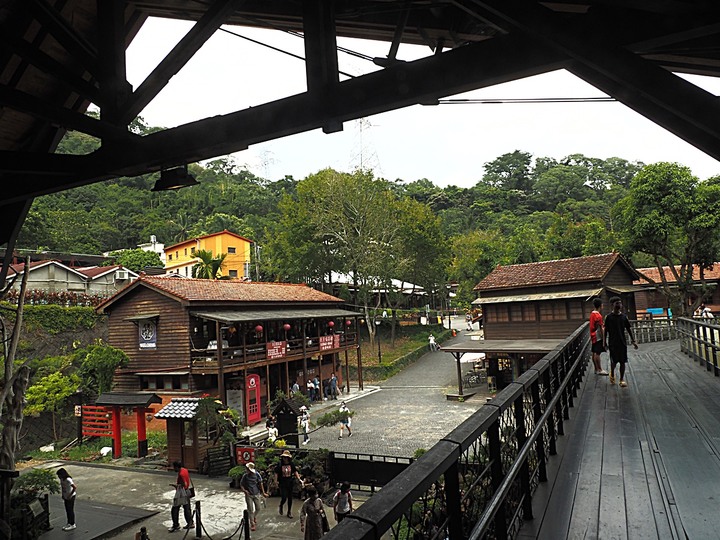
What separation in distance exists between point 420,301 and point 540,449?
163ft

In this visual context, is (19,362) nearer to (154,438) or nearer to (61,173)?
(154,438)

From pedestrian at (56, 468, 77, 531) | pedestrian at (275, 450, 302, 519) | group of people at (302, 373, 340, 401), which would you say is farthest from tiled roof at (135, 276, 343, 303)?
pedestrian at (275, 450, 302, 519)

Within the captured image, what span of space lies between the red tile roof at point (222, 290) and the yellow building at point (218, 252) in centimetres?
1812

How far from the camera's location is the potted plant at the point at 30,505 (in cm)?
1021

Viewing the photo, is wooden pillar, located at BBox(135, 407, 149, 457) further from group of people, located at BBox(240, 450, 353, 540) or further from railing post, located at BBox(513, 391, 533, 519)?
railing post, located at BBox(513, 391, 533, 519)

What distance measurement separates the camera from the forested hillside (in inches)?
1435

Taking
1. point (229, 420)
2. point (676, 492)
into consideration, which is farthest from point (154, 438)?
point (676, 492)

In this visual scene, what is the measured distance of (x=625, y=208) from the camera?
88.5ft

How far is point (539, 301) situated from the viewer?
87.0 feet

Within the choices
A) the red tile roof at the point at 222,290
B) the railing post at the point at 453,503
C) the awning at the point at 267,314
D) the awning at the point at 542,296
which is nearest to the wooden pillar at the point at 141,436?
the awning at the point at 267,314

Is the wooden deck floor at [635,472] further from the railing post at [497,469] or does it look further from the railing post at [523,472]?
the railing post at [497,469]

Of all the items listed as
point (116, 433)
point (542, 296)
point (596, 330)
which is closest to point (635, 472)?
point (596, 330)

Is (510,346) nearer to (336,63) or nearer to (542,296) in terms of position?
(542,296)

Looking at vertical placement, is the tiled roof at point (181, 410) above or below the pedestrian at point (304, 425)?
above
